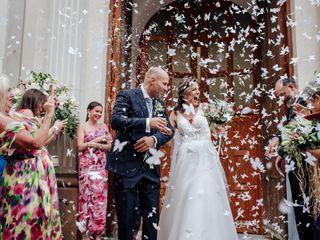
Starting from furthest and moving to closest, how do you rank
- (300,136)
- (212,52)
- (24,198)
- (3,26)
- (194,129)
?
(212,52) → (3,26) → (194,129) → (300,136) → (24,198)

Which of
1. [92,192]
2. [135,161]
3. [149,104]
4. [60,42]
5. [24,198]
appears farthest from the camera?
[60,42]

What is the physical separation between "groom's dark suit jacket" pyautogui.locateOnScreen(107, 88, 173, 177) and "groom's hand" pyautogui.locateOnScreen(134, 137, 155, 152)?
0.08 metres

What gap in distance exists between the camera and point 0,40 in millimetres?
5000

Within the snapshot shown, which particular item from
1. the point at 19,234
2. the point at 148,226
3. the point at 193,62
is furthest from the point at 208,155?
the point at 193,62

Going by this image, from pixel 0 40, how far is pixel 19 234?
328cm

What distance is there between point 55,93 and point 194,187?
6.14 ft

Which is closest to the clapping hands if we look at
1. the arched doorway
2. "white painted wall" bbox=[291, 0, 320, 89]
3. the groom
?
the groom

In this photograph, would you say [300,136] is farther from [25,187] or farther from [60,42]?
[60,42]

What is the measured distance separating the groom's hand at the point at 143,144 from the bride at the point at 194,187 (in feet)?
3.30

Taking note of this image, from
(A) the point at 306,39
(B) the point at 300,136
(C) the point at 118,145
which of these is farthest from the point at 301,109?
(A) the point at 306,39

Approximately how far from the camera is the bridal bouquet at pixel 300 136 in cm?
290

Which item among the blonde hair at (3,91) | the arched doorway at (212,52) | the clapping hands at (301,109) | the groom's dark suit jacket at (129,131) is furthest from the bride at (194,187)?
the arched doorway at (212,52)

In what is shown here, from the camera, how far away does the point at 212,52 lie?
7.89m

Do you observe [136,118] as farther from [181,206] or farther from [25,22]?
[25,22]
